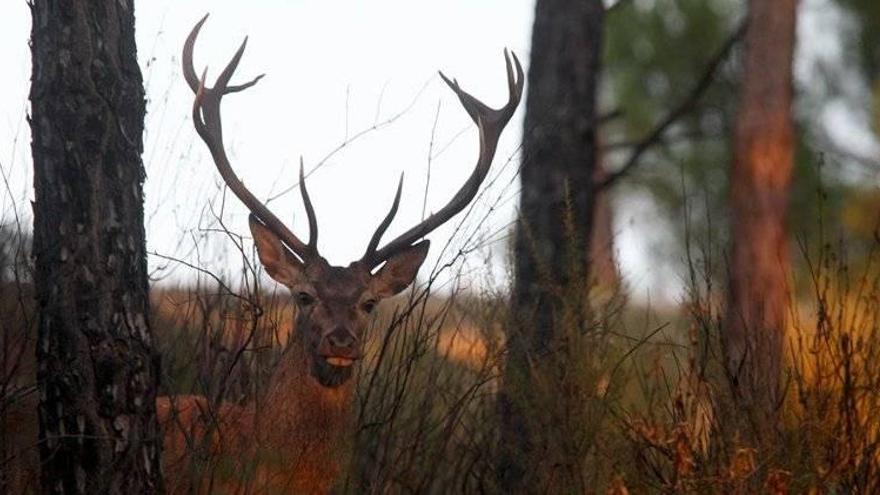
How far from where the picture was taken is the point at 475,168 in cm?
732

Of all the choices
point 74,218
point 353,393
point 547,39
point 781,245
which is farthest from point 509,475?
point 781,245

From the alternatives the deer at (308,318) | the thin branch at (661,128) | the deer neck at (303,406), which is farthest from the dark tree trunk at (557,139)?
the deer neck at (303,406)

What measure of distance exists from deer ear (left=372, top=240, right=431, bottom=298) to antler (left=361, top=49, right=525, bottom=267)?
0.13ft

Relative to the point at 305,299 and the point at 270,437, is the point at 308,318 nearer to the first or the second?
the point at 305,299

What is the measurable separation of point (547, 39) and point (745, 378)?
3946mm

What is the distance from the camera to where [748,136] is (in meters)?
11.9

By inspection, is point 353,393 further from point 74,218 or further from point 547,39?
point 547,39

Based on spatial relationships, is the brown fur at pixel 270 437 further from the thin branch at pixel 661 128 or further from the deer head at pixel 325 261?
the thin branch at pixel 661 128

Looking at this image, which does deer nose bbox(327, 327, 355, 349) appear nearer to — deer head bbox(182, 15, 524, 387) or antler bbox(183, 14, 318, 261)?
deer head bbox(182, 15, 524, 387)

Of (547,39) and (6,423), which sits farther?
(547,39)

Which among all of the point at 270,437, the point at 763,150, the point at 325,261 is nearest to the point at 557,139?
the point at 763,150

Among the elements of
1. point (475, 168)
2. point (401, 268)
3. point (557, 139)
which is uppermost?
point (557, 139)

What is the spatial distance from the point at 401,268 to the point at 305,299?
48cm

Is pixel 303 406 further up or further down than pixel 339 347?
further down
